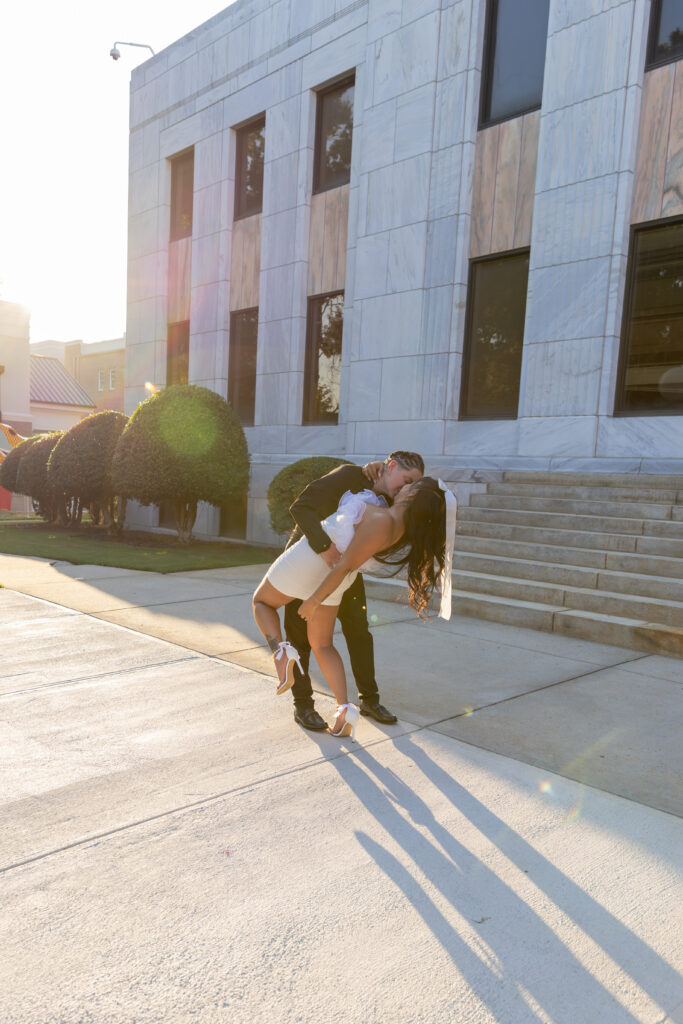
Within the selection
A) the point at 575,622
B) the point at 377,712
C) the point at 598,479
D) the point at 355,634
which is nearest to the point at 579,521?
the point at 598,479

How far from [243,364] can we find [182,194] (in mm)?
5199

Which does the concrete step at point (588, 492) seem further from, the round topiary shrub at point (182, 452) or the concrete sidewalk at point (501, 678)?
the round topiary shrub at point (182, 452)

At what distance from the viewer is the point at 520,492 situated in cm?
925

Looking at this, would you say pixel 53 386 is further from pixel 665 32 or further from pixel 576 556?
pixel 576 556

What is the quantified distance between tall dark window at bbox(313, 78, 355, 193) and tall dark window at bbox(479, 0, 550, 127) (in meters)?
3.00

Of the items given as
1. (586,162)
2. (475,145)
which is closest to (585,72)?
(586,162)

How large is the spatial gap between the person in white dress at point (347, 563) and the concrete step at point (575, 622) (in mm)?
1790

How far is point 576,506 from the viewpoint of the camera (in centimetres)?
837

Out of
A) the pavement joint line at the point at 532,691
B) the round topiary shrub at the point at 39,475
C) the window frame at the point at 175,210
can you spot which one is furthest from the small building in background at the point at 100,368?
the pavement joint line at the point at 532,691

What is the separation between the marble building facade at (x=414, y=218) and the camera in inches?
359

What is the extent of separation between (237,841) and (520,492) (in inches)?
283

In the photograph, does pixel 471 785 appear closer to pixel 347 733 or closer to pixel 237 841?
pixel 347 733

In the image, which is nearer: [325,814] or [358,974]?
[358,974]

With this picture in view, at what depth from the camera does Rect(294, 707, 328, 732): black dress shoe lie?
4.00 metres
